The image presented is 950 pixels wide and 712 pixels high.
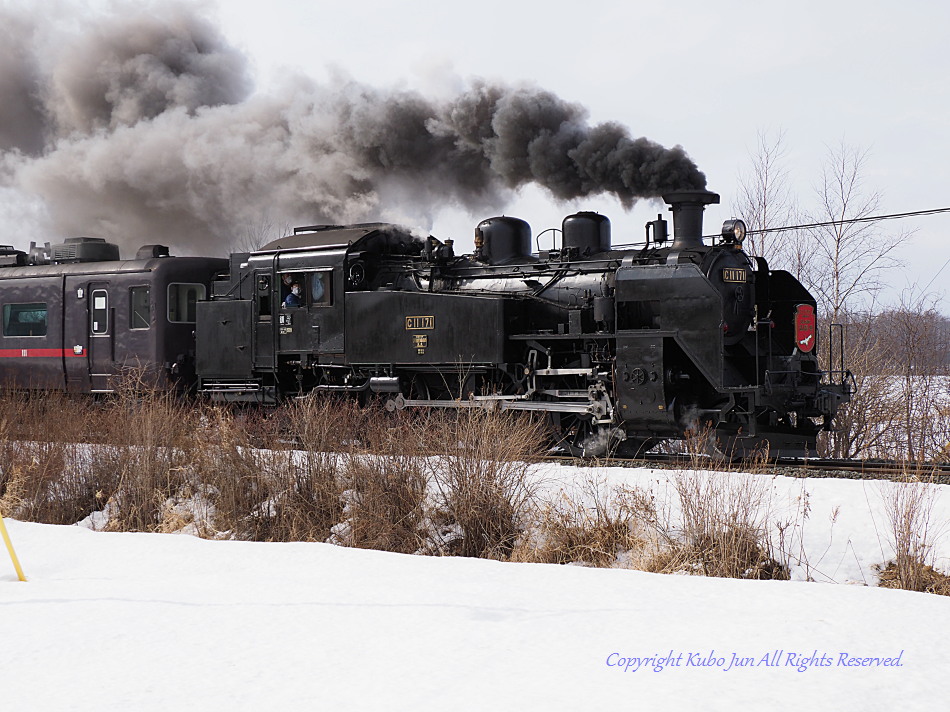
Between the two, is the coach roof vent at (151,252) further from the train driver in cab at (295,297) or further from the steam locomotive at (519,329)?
the train driver in cab at (295,297)

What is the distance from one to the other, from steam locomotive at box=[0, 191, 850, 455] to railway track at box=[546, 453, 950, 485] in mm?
346

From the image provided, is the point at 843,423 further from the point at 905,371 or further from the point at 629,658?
the point at 629,658

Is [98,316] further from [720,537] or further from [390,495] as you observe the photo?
[720,537]

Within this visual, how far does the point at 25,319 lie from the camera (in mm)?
16438

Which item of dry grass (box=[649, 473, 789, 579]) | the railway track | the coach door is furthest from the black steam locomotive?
the coach door

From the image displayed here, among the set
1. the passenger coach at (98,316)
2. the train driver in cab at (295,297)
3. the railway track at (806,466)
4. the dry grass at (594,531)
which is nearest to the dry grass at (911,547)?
the railway track at (806,466)

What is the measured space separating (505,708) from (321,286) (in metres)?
9.59

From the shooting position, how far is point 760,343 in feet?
37.3

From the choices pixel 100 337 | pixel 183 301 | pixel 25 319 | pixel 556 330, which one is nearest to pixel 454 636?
pixel 556 330

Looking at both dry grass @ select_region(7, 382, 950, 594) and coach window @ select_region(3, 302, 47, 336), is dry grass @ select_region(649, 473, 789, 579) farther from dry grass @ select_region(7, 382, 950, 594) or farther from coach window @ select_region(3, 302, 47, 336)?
coach window @ select_region(3, 302, 47, 336)

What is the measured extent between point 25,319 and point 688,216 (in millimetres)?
11801

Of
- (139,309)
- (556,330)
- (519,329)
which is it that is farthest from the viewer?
(139,309)

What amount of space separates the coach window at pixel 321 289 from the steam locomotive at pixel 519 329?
2 centimetres

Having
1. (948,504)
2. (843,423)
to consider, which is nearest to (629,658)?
(948,504)
